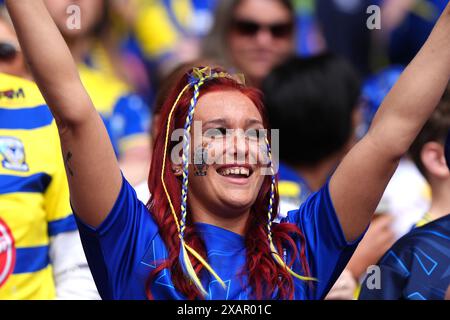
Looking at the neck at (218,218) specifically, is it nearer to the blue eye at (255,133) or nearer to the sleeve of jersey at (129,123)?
the blue eye at (255,133)

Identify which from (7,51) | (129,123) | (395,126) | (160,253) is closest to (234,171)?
(160,253)

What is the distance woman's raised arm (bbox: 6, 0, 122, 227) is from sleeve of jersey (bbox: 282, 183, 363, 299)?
54 centimetres

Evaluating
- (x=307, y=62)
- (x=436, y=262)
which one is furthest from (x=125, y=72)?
(x=436, y=262)

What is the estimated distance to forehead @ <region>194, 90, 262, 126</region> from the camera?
2.73m

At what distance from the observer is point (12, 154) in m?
3.14

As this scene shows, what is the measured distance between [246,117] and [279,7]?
2.47 m

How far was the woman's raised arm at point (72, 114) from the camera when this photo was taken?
7.91 ft

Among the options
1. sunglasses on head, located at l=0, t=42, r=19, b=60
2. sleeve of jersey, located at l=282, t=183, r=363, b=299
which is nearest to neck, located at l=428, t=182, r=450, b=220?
sleeve of jersey, located at l=282, t=183, r=363, b=299

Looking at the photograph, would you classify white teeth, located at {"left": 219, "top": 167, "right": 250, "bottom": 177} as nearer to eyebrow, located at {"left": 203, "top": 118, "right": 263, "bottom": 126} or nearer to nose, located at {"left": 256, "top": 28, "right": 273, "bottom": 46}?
eyebrow, located at {"left": 203, "top": 118, "right": 263, "bottom": 126}

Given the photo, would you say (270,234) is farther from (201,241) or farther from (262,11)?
(262,11)

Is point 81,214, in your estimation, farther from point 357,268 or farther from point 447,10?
point 357,268

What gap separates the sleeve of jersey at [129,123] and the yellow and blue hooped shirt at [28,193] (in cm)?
93

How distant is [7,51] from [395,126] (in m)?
1.37

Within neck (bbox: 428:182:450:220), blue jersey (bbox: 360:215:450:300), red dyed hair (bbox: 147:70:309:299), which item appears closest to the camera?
red dyed hair (bbox: 147:70:309:299)
